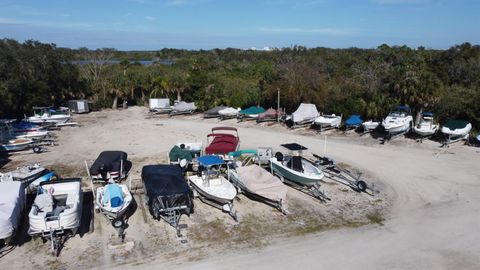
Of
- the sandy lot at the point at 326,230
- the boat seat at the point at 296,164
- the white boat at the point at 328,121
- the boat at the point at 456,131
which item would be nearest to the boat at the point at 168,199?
the sandy lot at the point at 326,230

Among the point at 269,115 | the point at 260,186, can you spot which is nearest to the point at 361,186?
the point at 260,186

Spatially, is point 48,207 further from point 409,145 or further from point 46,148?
point 409,145

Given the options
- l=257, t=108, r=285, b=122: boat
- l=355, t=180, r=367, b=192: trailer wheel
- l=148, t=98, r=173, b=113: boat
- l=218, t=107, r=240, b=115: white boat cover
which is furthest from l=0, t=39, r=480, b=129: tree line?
l=355, t=180, r=367, b=192: trailer wheel

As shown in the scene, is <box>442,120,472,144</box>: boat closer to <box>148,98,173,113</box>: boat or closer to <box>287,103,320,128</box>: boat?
<box>287,103,320,128</box>: boat

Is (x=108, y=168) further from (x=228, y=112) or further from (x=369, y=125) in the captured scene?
(x=369, y=125)

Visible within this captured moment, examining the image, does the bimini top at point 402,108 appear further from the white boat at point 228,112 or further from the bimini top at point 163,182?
the bimini top at point 163,182

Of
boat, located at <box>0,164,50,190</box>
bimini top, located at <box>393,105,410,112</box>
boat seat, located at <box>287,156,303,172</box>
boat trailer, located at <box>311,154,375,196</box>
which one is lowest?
boat trailer, located at <box>311,154,375,196</box>

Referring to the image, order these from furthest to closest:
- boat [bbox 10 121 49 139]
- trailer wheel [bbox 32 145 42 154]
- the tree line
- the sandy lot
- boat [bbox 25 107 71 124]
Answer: boat [bbox 25 107 71 124], the tree line, boat [bbox 10 121 49 139], trailer wheel [bbox 32 145 42 154], the sandy lot

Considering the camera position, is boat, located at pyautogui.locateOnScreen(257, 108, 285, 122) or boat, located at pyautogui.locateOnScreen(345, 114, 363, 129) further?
boat, located at pyautogui.locateOnScreen(257, 108, 285, 122)
